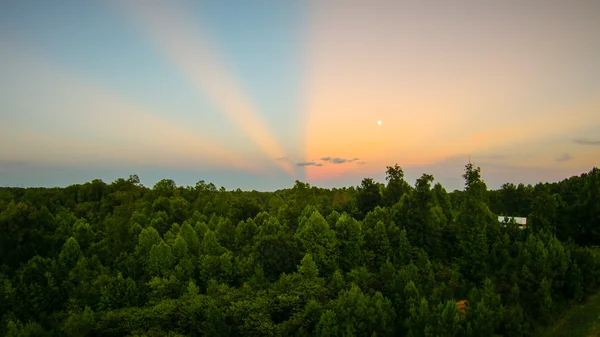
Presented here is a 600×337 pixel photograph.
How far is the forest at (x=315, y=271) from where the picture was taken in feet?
141

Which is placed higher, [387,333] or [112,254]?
[112,254]

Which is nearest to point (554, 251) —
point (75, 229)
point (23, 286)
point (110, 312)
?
point (110, 312)

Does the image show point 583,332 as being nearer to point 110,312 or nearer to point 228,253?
point 228,253

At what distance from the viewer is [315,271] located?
52375 millimetres

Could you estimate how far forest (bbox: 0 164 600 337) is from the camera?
4297 centimetres

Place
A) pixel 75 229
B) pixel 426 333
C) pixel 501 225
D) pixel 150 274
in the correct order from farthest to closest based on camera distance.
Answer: pixel 75 229 < pixel 501 225 < pixel 150 274 < pixel 426 333

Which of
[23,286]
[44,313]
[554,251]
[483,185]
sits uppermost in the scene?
[483,185]

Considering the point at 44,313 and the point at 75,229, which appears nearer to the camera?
the point at 44,313

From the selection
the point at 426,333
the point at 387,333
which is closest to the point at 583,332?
the point at 426,333

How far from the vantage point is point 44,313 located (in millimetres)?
52219

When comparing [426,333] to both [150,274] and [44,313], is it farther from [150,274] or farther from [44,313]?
[44,313]

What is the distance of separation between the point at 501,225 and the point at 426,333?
33.9 meters

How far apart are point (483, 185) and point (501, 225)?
6920mm

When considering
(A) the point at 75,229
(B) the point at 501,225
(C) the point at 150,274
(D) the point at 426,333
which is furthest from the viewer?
(A) the point at 75,229
